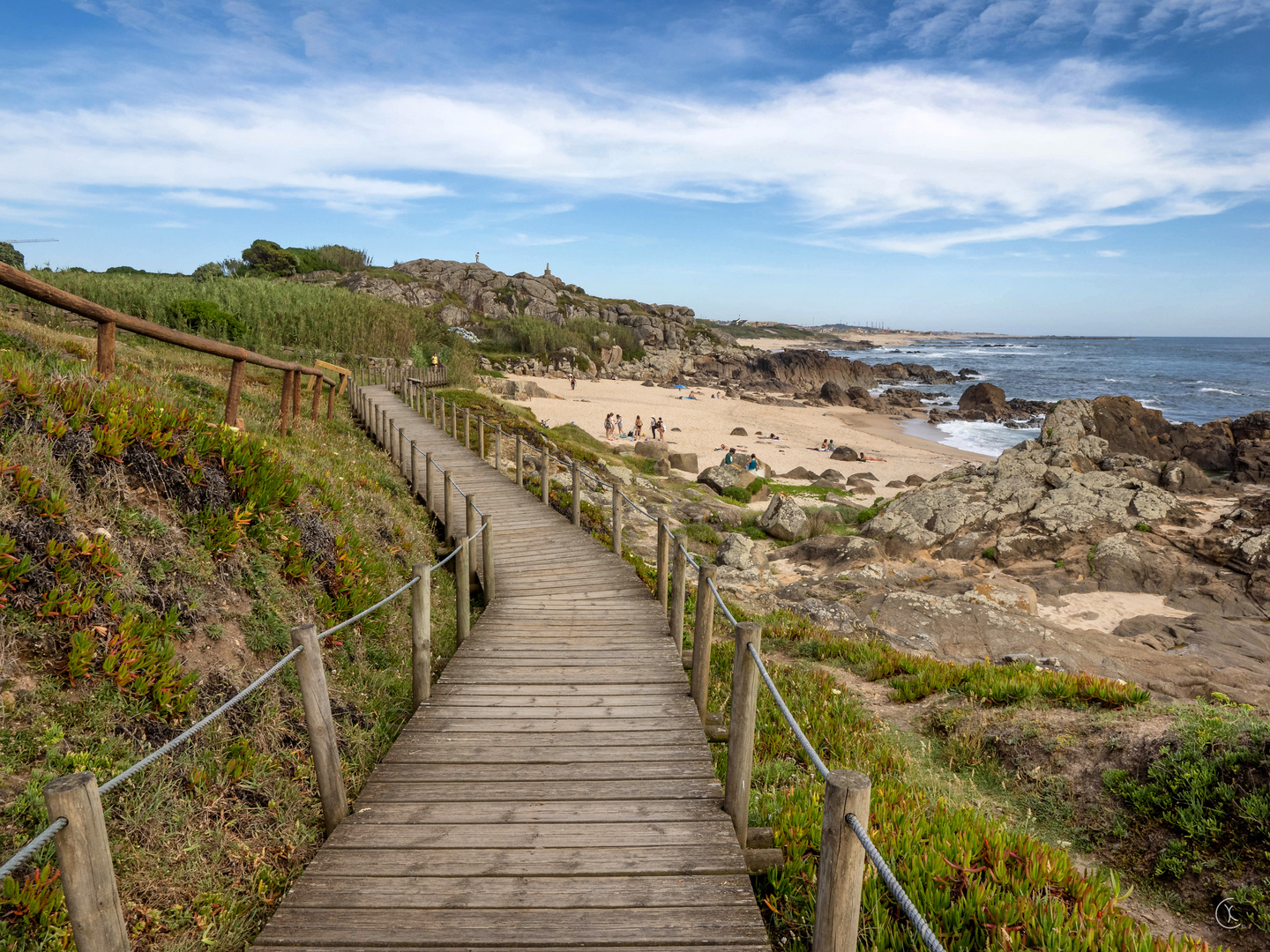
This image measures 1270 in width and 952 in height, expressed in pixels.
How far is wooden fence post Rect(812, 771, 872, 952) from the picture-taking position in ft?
7.78

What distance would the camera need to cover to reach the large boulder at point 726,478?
77.6ft

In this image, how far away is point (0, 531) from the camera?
4.13 metres

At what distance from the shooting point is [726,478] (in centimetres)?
2377

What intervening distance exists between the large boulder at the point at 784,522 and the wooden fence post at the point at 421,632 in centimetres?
1377

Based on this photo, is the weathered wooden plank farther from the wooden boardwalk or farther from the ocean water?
the ocean water

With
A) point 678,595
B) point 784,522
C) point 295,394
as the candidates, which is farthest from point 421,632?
point 784,522

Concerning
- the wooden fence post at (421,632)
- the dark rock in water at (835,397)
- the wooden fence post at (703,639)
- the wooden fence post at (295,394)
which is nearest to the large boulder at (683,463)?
the wooden fence post at (295,394)

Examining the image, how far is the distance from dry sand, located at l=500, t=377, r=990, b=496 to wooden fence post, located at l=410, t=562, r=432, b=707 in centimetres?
2288

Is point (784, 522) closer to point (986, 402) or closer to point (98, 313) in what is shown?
point (98, 313)

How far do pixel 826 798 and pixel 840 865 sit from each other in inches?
12.0

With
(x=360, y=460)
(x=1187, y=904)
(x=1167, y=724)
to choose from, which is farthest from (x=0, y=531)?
(x=360, y=460)

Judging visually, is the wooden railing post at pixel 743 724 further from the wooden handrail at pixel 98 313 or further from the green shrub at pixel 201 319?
the green shrub at pixel 201 319

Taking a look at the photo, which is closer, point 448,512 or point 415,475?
point 448,512

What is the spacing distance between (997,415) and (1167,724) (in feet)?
158
